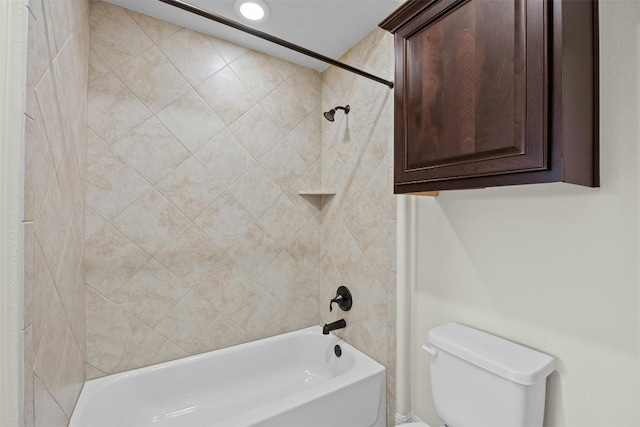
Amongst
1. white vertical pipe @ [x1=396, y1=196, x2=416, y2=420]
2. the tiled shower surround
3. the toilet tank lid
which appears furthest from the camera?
the tiled shower surround

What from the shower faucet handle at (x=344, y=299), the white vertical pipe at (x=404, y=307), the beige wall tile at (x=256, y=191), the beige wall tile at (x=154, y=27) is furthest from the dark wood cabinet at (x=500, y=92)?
the beige wall tile at (x=154, y=27)

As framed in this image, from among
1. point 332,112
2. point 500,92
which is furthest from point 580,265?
point 332,112

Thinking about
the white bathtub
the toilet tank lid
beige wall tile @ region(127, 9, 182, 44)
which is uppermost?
beige wall tile @ region(127, 9, 182, 44)

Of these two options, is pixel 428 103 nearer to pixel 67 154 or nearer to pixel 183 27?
pixel 67 154

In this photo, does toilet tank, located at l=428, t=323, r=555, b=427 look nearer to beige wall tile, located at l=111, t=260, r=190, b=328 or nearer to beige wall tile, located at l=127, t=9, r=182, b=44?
beige wall tile, located at l=111, t=260, r=190, b=328

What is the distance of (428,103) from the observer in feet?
3.61

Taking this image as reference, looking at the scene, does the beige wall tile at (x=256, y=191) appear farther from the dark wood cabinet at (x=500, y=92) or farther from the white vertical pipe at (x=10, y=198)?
the white vertical pipe at (x=10, y=198)

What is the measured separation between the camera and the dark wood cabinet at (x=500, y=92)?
784mm

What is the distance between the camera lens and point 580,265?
95cm

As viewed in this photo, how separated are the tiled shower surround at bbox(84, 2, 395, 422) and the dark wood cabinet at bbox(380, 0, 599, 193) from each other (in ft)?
1.82

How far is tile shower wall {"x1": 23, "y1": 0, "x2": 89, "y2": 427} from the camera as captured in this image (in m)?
0.77

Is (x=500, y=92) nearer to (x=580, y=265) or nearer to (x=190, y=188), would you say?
(x=580, y=265)

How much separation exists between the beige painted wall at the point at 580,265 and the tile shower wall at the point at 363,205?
0.47m

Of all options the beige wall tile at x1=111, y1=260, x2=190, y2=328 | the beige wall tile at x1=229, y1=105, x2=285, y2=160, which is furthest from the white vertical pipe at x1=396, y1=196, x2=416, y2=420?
the beige wall tile at x1=111, y1=260, x2=190, y2=328
